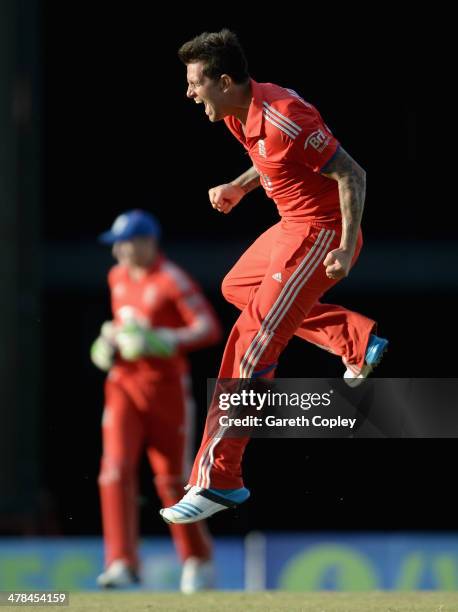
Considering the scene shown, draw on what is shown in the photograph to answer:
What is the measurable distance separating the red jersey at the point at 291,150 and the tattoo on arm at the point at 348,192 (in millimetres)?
47

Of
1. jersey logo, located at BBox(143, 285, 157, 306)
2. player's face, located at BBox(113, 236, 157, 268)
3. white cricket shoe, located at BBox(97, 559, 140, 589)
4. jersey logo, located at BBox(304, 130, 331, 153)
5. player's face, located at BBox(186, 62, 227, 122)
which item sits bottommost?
white cricket shoe, located at BBox(97, 559, 140, 589)

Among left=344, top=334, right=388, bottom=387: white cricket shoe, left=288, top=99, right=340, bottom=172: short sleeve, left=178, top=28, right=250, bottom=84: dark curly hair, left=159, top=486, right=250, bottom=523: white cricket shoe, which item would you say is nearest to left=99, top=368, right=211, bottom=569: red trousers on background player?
left=344, top=334, right=388, bottom=387: white cricket shoe

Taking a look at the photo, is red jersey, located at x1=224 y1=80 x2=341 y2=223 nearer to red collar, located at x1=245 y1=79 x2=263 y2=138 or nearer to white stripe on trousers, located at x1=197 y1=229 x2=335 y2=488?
red collar, located at x1=245 y1=79 x2=263 y2=138

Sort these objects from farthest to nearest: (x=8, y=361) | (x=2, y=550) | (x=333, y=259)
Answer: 1. (x=8, y=361)
2. (x=2, y=550)
3. (x=333, y=259)

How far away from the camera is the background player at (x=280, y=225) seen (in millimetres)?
5895

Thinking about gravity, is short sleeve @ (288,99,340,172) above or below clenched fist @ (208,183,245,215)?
above

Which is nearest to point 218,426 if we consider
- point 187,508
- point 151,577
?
point 187,508

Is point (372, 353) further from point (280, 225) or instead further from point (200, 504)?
point (200, 504)

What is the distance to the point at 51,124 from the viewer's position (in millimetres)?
11453

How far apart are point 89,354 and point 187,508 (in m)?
5.94

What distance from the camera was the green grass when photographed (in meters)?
6.67

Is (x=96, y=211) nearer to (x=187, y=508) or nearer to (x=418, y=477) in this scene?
(x=418, y=477)

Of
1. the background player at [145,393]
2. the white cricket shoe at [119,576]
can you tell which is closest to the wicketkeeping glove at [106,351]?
the background player at [145,393]

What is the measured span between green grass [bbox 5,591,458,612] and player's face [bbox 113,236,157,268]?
2133mm
